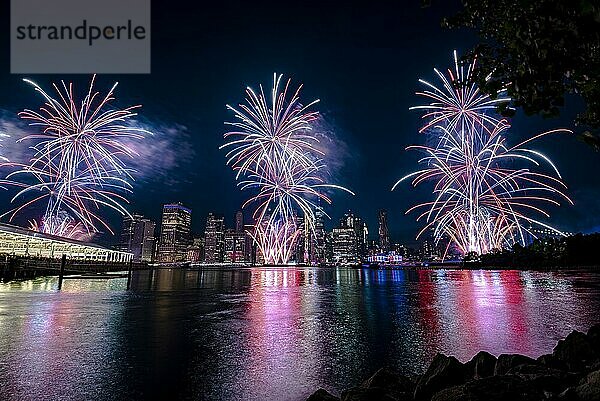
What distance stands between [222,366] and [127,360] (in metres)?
2.58

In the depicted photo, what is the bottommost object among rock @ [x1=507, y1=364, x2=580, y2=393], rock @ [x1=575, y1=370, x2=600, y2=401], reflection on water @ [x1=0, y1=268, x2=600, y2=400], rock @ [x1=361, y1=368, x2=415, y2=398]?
reflection on water @ [x1=0, y1=268, x2=600, y2=400]

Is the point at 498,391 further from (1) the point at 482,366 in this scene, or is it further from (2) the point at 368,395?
(1) the point at 482,366

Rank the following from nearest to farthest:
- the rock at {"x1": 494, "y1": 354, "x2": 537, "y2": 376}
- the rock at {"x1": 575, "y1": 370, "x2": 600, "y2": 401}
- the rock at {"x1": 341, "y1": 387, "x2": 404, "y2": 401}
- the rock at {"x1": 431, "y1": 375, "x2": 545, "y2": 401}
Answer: the rock at {"x1": 575, "y1": 370, "x2": 600, "y2": 401}, the rock at {"x1": 431, "y1": 375, "x2": 545, "y2": 401}, the rock at {"x1": 341, "y1": 387, "x2": 404, "y2": 401}, the rock at {"x1": 494, "y1": 354, "x2": 537, "y2": 376}

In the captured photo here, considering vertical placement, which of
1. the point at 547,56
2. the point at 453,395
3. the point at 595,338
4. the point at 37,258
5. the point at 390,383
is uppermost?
the point at 547,56

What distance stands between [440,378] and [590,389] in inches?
99.9

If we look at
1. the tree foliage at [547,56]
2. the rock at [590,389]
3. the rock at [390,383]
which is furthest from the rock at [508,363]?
the tree foliage at [547,56]

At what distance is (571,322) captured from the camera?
49.5ft

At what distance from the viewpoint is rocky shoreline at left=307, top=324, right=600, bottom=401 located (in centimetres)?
491

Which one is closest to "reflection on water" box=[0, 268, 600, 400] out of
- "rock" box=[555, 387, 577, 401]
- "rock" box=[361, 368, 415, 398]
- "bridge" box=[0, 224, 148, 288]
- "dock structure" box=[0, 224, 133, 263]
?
"rock" box=[361, 368, 415, 398]

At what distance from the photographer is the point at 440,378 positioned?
6.68 metres

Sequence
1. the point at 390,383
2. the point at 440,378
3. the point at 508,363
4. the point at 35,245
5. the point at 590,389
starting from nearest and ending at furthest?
the point at 590,389, the point at 440,378, the point at 390,383, the point at 508,363, the point at 35,245

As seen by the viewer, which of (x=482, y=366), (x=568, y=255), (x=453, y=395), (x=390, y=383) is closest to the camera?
(x=453, y=395)

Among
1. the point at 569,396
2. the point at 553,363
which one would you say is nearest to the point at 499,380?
the point at 569,396

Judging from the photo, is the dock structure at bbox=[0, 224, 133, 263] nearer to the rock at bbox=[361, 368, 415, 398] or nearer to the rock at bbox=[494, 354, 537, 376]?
the rock at bbox=[361, 368, 415, 398]
